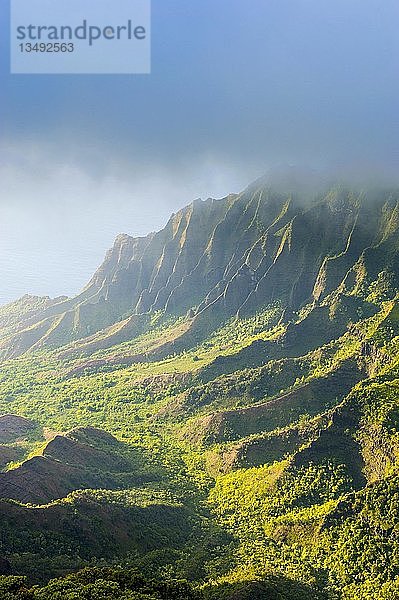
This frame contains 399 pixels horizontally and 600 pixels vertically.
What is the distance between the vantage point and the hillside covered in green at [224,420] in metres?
47.2

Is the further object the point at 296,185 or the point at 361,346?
the point at 296,185

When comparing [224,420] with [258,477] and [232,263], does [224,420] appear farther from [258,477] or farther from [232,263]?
[232,263]

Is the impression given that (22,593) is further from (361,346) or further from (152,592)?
(361,346)

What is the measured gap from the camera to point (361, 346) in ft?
258

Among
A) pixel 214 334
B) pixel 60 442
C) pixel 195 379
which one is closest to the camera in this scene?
pixel 60 442

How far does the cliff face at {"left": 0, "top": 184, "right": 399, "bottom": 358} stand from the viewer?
107000 mm

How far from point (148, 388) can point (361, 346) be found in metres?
40.3

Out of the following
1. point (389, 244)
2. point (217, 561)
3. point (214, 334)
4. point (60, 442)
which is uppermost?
point (389, 244)

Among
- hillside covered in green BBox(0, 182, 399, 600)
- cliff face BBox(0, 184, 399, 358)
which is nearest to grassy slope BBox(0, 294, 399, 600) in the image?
hillside covered in green BBox(0, 182, 399, 600)

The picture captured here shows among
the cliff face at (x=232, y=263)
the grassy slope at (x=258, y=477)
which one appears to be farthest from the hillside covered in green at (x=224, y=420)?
the cliff face at (x=232, y=263)

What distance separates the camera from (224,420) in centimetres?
7931

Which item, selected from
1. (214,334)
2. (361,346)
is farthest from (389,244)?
(214,334)

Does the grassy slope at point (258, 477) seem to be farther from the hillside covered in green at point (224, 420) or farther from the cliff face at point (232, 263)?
the cliff face at point (232, 263)

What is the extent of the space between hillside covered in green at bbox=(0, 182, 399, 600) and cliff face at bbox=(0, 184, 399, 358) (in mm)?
467
